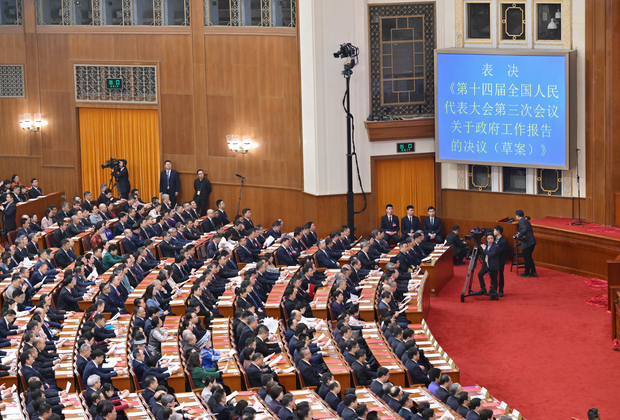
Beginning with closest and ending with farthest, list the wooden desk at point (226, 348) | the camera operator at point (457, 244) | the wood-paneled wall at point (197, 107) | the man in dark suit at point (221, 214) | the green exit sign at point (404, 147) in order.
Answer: the wooden desk at point (226, 348) < the camera operator at point (457, 244) < the man in dark suit at point (221, 214) < the green exit sign at point (404, 147) < the wood-paneled wall at point (197, 107)

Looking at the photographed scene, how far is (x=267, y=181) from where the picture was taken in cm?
2133

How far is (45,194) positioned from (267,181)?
6.82m

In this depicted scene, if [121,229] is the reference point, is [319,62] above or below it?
above

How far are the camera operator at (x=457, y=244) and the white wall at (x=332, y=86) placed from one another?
250 cm

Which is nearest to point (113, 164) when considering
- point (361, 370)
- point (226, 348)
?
point (226, 348)

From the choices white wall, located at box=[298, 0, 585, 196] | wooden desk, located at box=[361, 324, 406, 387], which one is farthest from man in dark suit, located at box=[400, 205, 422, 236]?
wooden desk, located at box=[361, 324, 406, 387]

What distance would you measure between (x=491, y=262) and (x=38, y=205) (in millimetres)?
11079

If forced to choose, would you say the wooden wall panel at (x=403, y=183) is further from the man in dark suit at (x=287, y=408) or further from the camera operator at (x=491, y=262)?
the man in dark suit at (x=287, y=408)

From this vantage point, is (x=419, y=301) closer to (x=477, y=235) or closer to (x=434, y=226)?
(x=477, y=235)

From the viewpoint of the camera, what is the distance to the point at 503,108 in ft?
62.8

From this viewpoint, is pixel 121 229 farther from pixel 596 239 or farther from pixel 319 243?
pixel 596 239

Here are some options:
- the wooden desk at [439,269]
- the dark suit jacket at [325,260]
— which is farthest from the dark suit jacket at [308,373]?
the dark suit jacket at [325,260]

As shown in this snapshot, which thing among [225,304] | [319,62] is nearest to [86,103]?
[319,62]

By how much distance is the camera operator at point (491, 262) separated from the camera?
1623 cm
